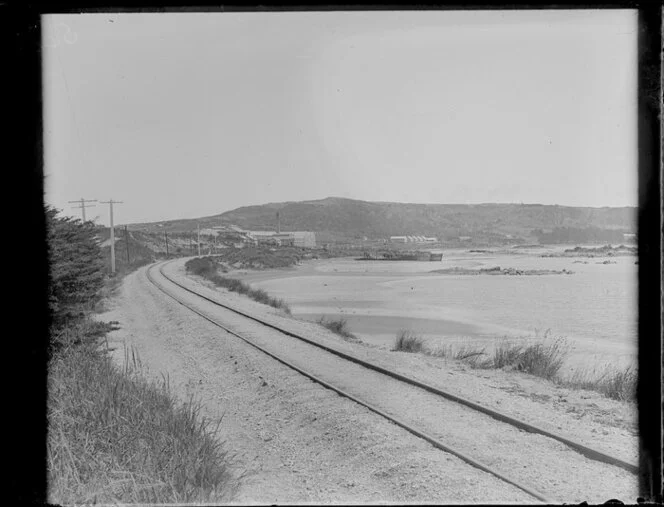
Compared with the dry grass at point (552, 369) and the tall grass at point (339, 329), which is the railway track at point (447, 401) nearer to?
the tall grass at point (339, 329)

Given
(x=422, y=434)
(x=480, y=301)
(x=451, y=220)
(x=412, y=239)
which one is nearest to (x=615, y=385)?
(x=422, y=434)

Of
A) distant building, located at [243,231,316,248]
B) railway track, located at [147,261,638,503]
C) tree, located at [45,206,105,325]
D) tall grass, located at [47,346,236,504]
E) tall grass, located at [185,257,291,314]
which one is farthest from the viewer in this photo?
distant building, located at [243,231,316,248]

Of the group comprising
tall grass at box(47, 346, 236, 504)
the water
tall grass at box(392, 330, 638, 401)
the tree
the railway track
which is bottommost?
the water

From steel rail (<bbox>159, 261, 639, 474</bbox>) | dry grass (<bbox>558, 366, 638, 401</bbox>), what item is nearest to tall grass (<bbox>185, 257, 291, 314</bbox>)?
steel rail (<bbox>159, 261, 639, 474</bbox>)

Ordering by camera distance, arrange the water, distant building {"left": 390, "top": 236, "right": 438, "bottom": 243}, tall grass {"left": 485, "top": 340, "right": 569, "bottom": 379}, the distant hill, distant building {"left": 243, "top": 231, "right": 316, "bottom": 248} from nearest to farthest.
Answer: tall grass {"left": 485, "top": 340, "right": 569, "bottom": 379} → the water → the distant hill → distant building {"left": 390, "top": 236, "right": 438, "bottom": 243} → distant building {"left": 243, "top": 231, "right": 316, "bottom": 248}

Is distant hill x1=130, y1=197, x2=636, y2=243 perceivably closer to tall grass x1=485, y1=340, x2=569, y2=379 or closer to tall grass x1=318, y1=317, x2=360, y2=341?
tall grass x1=318, y1=317, x2=360, y2=341

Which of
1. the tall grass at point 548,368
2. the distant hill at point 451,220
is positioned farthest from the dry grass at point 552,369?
the distant hill at point 451,220

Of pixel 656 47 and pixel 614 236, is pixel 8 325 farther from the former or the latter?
pixel 614 236

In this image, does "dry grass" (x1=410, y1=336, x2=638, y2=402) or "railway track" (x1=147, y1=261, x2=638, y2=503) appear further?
"dry grass" (x1=410, y1=336, x2=638, y2=402)
